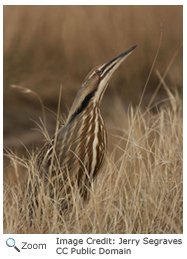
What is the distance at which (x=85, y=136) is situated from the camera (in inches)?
102

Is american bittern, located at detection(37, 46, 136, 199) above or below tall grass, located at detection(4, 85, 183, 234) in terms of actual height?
above

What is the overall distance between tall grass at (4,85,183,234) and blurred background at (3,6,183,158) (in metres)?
0.66

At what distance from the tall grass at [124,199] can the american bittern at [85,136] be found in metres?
0.09

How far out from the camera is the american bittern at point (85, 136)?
2.56 meters

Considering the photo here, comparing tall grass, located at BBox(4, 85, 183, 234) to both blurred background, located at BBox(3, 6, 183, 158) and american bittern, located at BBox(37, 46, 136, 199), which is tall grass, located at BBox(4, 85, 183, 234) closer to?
american bittern, located at BBox(37, 46, 136, 199)

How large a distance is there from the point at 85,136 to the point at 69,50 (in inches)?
45.9

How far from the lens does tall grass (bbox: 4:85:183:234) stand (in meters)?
2.24
